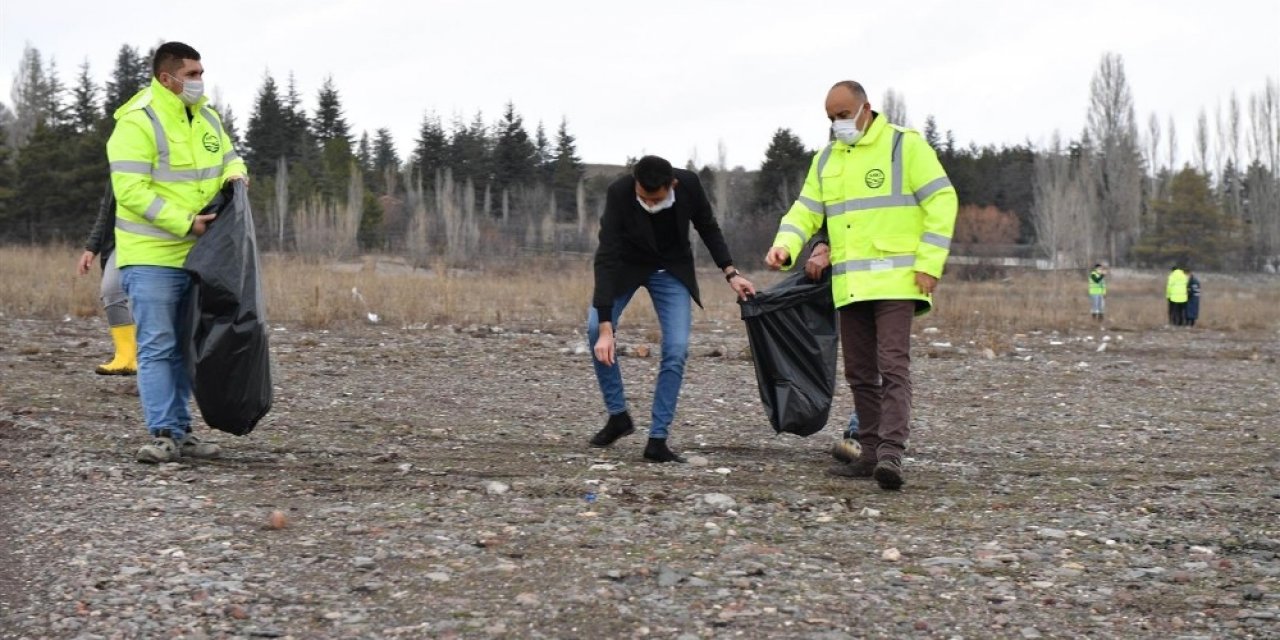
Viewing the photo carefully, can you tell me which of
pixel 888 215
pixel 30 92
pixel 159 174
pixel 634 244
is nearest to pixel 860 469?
pixel 888 215

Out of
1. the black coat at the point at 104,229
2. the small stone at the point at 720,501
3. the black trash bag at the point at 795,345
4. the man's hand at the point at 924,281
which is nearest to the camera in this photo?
the small stone at the point at 720,501

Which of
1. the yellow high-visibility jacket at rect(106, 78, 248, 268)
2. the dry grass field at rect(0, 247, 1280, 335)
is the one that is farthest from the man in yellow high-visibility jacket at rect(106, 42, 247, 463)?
the dry grass field at rect(0, 247, 1280, 335)

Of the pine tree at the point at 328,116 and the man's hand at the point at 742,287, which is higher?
the pine tree at the point at 328,116

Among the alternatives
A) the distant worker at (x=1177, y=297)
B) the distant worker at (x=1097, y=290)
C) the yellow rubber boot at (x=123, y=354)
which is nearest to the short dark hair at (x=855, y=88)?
the yellow rubber boot at (x=123, y=354)

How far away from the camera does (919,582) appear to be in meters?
3.88

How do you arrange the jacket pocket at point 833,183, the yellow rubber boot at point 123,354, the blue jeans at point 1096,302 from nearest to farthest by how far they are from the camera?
the jacket pocket at point 833,183, the yellow rubber boot at point 123,354, the blue jeans at point 1096,302

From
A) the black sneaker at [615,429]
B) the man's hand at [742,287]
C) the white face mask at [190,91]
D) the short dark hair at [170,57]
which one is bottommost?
the black sneaker at [615,429]

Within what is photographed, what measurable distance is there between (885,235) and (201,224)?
3087mm

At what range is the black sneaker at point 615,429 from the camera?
6496mm

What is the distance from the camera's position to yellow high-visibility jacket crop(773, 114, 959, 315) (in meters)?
5.45

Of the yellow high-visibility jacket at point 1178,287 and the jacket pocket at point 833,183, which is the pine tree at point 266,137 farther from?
the jacket pocket at point 833,183

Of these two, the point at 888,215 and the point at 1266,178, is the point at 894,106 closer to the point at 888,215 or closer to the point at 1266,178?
the point at 1266,178

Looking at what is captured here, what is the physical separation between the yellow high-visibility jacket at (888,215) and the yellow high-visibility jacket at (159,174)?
271 centimetres

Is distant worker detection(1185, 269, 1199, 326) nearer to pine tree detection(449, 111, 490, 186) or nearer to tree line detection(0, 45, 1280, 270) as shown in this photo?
tree line detection(0, 45, 1280, 270)
